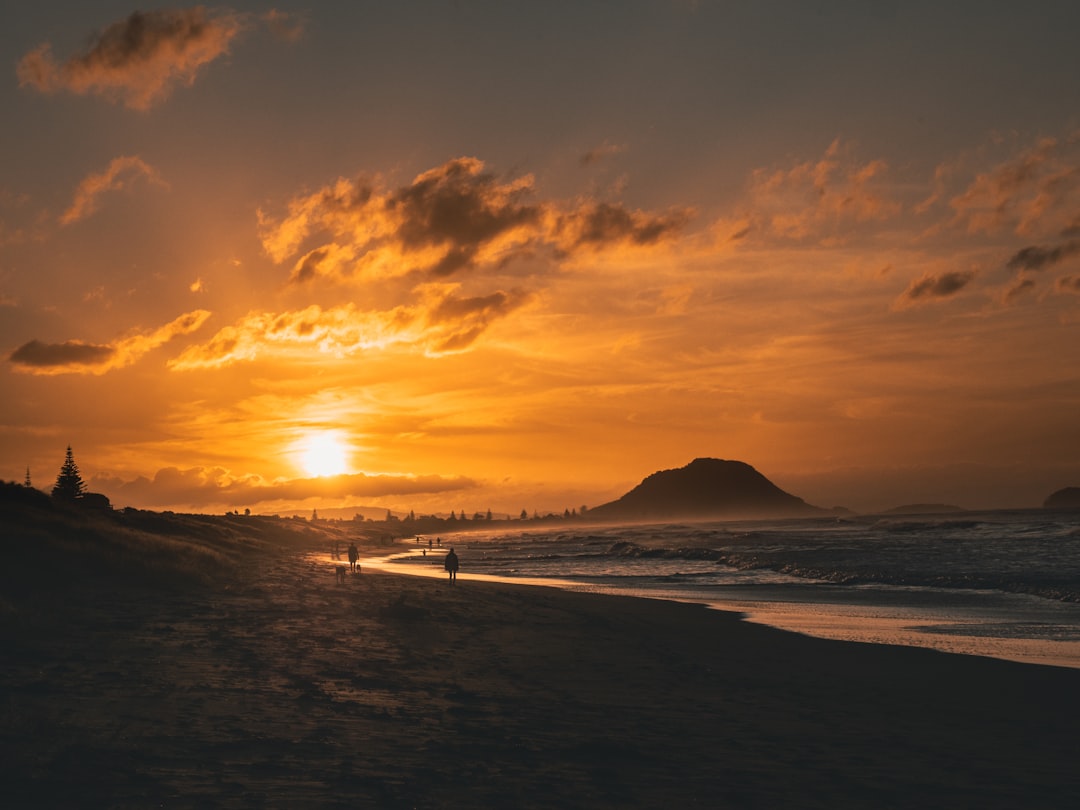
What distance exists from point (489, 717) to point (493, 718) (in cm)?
8

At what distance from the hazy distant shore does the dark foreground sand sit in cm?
5

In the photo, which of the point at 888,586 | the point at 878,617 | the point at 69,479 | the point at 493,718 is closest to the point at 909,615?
the point at 878,617

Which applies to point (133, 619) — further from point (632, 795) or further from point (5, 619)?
point (632, 795)

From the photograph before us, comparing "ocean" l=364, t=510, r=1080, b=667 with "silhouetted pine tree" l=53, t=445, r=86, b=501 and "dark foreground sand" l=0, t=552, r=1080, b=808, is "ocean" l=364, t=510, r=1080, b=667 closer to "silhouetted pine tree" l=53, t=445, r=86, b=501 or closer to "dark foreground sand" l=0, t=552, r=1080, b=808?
"dark foreground sand" l=0, t=552, r=1080, b=808

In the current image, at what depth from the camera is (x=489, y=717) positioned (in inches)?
544

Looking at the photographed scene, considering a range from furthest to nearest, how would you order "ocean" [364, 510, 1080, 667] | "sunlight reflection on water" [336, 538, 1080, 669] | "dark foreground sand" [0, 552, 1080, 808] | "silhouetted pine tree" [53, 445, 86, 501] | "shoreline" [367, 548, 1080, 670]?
1. "silhouetted pine tree" [53, 445, 86, 501]
2. "ocean" [364, 510, 1080, 667]
3. "sunlight reflection on water" [336, 538, 1080, 669]
4. "shoreline" [367, 548, 1080, 670]
5. "dark foreground sand" [0, 552, 1080, 808]

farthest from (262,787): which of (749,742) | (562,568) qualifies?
(562,568)

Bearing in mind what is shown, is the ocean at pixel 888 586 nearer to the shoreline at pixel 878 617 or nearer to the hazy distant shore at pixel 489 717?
the shoreline at pixel 878 617

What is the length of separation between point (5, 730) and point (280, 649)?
26.2ft

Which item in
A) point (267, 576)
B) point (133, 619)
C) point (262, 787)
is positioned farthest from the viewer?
point (267, 576)

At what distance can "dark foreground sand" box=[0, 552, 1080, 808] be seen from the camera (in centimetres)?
1009

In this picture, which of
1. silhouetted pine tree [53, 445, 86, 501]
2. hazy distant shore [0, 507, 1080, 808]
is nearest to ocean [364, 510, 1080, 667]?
hazy distant shore [0, 507, 1080, 808]

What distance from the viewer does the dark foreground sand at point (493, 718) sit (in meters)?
10.1

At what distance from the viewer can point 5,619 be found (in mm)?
18719
